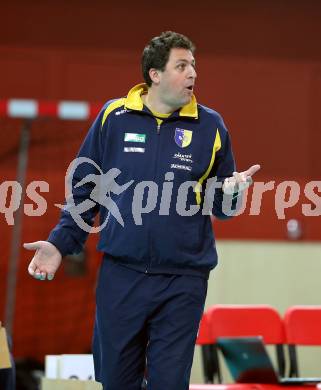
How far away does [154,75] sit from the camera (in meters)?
3.66

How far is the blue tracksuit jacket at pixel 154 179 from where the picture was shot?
347cm

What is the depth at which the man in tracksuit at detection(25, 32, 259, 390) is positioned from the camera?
11.4 feet

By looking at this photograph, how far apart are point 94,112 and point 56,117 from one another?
408 millimetres

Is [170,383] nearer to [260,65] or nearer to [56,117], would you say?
[56,117]

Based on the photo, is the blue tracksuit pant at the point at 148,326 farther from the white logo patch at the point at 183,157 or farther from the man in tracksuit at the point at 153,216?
the white logo patch at the point at 183,157

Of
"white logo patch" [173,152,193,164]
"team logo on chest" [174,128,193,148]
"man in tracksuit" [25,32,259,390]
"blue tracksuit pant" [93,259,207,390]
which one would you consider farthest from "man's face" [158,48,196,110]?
"blue tracksuit pant" [93,259,207,390]

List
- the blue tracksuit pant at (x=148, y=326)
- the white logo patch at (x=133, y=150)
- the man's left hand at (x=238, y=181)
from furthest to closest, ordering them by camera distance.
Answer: the white logo patch at (x=133, y=150)
the blue tracksuit pant at (x=148, y=326)
the man's left hand at (x=238, y=181)

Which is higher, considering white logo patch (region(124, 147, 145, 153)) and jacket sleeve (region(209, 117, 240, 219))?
white logo patch (region(124, 147, 145, 153))

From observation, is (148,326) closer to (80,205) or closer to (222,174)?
(80,205)

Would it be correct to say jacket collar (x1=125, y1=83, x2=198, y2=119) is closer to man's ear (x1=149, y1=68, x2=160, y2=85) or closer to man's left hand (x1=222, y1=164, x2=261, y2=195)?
man's ear (x1=149, y1=68, x2=160, y2=85)

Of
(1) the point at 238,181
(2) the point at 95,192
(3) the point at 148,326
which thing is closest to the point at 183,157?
(1) the point at 238,181

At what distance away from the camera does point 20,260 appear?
6793 millimetres

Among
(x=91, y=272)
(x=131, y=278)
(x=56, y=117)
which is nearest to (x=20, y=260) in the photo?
(x=91, y=272)

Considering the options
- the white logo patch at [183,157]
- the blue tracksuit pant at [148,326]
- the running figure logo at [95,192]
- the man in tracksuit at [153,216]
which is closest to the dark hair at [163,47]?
the man in tracksuit at [153,216]
